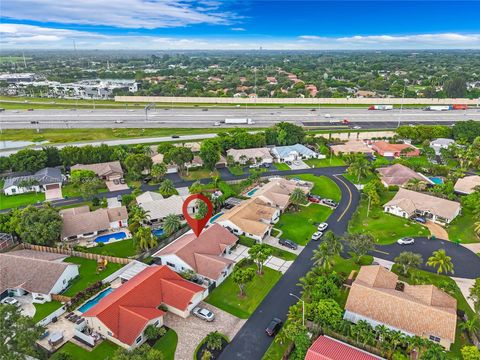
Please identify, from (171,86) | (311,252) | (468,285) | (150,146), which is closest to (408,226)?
(468,285)

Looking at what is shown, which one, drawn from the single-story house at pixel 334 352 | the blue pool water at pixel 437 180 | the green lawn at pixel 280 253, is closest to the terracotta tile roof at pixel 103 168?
the green lawn at pixel 280 253

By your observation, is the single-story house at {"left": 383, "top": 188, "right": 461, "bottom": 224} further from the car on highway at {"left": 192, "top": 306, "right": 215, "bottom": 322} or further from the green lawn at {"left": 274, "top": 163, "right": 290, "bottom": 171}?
the car on highway at {"left": 192, "top": 306, "right": 215, "bottom": 322}

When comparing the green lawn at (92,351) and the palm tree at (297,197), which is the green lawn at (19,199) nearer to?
the green lawn at (92,351)

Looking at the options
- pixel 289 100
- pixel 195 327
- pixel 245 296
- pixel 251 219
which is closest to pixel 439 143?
pixel 251 219

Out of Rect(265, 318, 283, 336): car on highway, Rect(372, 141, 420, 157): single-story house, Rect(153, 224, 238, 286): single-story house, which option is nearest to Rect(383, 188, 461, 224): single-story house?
Rect(153, 224, 238, 286): single-story house

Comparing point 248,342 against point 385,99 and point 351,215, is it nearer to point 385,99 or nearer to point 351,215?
point 351,215

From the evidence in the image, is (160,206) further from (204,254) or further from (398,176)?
(398,176)
